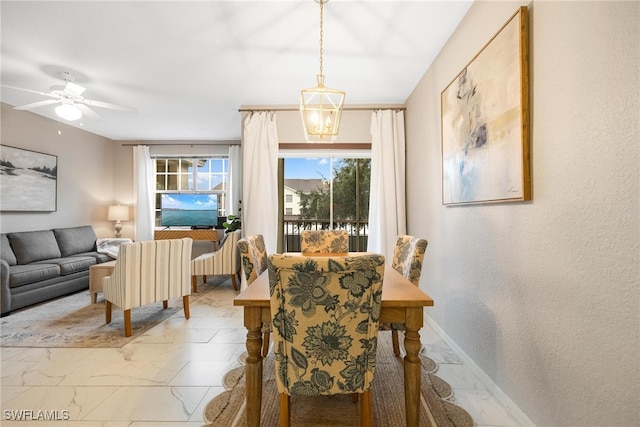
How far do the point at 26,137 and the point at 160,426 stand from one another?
4.96 meters

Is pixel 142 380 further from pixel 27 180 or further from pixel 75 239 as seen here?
pixel 27 180

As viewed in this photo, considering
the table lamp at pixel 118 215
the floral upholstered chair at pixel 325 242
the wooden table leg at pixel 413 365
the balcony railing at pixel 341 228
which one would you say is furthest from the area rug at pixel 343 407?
the table lamp at pixel 118 215

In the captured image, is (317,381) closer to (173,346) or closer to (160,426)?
(160,426)

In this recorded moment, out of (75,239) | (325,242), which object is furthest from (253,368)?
(75,239)

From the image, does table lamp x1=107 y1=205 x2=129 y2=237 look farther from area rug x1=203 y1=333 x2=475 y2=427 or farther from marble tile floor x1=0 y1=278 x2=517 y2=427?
area rug x1=203 y1=333 x2=475 y2=427

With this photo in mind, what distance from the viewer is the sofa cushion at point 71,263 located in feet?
12.7

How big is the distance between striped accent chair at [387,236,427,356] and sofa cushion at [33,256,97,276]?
4245 millimetres

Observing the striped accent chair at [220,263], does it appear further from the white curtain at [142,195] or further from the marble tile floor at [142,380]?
the white curtain at [142,195]

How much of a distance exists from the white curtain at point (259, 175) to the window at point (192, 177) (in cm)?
222

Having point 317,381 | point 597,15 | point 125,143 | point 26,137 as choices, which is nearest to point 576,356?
point 317,381

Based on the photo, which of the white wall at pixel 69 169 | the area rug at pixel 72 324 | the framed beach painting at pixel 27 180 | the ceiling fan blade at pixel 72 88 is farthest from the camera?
the white wall at pixel 69 169

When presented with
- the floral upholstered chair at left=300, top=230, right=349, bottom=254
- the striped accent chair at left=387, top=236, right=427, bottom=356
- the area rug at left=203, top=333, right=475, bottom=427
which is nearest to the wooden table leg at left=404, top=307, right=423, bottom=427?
the area rug at left=203, top=333, right=475, bottom=427

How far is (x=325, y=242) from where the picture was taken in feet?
8.96

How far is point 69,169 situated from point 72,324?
324cm
